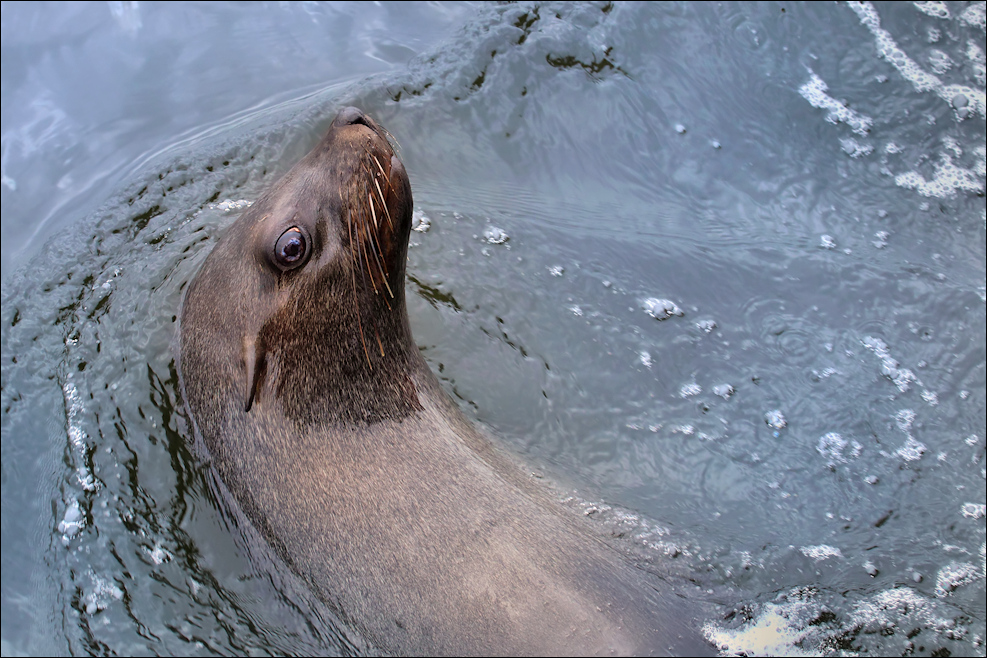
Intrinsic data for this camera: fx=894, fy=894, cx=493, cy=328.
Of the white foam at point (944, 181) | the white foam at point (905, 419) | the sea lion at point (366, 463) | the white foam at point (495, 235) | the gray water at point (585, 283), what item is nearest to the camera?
the sea lion at point (366, 463)

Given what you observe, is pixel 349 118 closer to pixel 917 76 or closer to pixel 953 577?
pixel 953 577

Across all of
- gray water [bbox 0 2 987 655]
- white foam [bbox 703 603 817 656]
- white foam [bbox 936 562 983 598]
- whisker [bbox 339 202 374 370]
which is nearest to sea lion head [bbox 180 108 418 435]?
whisker [bbox 339 202 374 370]

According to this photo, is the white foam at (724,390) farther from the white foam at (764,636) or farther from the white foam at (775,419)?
the white foam at (764,636)

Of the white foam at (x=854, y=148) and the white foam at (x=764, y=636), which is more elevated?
the white foam at (x=854, y=148)

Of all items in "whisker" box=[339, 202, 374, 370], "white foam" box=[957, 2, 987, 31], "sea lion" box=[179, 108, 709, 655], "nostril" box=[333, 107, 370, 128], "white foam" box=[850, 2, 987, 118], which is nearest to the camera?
"sea lion" box=[179, 108, 709, 655]

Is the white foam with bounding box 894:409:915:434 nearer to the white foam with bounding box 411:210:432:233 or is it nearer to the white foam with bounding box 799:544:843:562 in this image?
the white foam with bounding box 799:544:843:562

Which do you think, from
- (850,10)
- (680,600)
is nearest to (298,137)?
(680,600)

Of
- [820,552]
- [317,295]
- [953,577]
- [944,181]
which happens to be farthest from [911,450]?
[317,295]

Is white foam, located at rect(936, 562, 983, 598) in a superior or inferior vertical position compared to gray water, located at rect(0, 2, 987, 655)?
inferior

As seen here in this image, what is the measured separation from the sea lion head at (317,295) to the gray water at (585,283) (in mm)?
550

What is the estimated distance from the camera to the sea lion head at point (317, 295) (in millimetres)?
3574

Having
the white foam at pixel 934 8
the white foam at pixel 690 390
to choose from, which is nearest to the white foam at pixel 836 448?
the white foam at pixel 690 390

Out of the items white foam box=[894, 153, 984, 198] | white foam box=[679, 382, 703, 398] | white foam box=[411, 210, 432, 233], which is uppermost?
white foam box=[411, 210, 432, 233]

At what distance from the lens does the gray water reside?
13.3 ft
